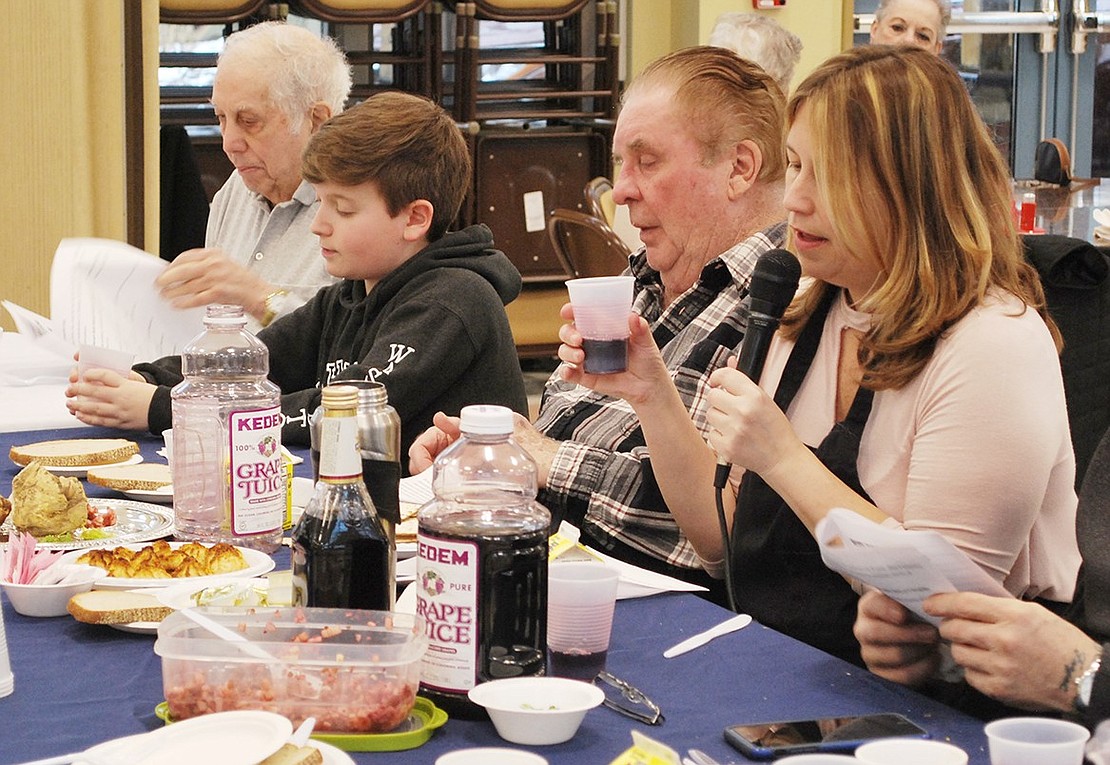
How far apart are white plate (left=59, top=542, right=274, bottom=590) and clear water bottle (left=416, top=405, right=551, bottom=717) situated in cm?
39

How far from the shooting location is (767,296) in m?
1.70

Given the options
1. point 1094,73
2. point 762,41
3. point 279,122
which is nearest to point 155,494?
point 279,122

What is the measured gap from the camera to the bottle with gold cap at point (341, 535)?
121 centimetres

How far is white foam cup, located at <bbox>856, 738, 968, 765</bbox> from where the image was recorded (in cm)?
106

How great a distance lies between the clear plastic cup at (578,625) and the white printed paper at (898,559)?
208 mm

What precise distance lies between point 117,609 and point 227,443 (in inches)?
11.1

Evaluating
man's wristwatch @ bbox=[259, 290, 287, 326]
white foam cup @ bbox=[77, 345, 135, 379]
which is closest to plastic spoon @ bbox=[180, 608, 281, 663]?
white foam cup @ bbox=[77, 345, 135, 379]

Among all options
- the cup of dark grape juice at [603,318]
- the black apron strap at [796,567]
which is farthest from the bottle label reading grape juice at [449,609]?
the black apron strap at [796,567]

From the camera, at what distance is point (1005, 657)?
131 centimetres

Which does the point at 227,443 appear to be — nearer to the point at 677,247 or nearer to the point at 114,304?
the point at 677,247

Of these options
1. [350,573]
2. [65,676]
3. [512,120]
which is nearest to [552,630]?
[350,573]

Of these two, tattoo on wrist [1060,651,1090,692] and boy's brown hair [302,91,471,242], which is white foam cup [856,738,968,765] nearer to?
tattoo on wrist [1060,651,1090,692]

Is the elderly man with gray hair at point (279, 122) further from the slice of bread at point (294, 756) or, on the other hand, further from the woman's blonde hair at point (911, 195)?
the slice of bread at point (294, 756)

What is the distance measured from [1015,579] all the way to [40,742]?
112cm
